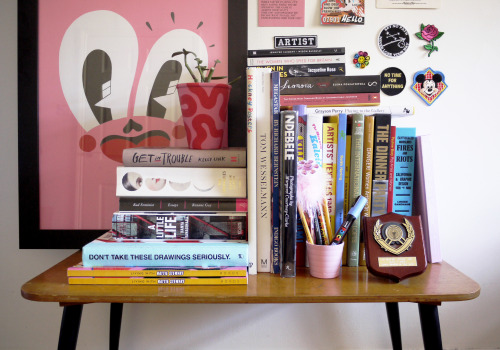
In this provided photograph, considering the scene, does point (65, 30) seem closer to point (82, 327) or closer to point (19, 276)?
point (19, 276)

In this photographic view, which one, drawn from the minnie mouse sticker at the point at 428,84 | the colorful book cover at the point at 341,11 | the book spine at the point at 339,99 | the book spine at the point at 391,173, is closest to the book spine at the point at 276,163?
the book spine at the point at 339,99

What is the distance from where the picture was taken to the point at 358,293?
696 mm

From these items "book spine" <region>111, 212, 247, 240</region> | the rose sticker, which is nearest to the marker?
"book spine" <region>111, 212, 247, 240</region>

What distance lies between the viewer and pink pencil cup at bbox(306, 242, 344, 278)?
768 millimetres

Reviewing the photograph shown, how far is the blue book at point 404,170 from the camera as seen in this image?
0.86 m

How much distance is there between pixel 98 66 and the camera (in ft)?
3.46

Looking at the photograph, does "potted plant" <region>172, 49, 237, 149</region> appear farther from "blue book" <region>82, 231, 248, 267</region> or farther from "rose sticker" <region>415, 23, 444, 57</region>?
"rose sticker" <region>415, 23, 444, 57</region>

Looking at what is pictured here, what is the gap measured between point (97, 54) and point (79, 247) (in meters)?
0.51

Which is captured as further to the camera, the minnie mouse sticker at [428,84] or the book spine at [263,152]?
the minnie mouse sticker at [428,84]

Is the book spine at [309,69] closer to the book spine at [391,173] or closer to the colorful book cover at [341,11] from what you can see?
the colorful book cover at [341,11]

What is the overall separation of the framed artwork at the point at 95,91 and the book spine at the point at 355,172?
0.33m

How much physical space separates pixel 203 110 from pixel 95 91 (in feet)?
1.12

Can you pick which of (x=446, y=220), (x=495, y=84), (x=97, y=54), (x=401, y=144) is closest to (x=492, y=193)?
(x=446, y=220)

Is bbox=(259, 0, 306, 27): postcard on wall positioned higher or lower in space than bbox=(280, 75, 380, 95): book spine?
higher
